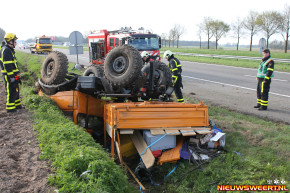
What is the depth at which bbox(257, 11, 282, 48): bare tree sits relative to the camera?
35.4 m

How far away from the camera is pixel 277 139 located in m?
5.06

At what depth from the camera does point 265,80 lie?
296 inches

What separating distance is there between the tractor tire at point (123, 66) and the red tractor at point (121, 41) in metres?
6.92

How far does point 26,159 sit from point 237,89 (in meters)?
8.74

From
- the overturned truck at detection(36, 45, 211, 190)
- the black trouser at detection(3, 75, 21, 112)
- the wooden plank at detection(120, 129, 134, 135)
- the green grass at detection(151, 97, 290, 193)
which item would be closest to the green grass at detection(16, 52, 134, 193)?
the wooden plank at detection(120, 129, 134, 135)

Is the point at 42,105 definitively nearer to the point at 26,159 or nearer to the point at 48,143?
the point at 48,143

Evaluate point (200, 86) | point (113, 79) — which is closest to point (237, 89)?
point (200, 86)

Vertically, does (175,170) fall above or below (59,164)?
below

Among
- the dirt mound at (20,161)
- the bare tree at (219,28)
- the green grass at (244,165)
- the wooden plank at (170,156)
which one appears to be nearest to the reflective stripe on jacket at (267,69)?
the green grass at (244,165)

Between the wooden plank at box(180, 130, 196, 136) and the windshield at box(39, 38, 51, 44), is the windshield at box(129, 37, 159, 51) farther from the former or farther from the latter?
the windshield at box(39, 38, 51, 44)

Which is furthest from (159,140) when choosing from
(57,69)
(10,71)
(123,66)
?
(10,71)

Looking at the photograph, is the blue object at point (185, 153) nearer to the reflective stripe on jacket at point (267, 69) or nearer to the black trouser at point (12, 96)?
the black trouser at point (12, 96)

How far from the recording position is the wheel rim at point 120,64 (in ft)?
18.5

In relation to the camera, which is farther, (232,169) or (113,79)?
(113,79)
